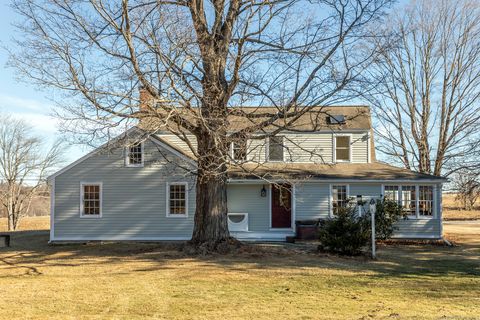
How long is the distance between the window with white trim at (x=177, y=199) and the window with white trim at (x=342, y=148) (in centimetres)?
711

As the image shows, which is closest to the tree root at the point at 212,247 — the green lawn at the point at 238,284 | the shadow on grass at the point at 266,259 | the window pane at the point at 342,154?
the shadow on grass at the point at 266,259

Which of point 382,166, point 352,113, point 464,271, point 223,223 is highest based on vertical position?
point 352,113

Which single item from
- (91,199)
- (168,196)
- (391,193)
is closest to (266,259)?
(168,196)

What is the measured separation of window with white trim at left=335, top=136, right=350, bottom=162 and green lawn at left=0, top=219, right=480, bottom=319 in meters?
6.28

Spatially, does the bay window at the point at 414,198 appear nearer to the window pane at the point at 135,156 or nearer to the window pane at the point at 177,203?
the window pane at the point at 177,203

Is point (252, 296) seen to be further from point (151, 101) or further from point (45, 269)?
point (45, 269)

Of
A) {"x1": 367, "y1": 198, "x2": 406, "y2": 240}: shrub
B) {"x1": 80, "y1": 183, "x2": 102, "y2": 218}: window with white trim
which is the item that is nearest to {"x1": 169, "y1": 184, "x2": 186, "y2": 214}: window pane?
{"x1": 80, "y1": 183, "x2": 102, "y2": 218}: window with white trim

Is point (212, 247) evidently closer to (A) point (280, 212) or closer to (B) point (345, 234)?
(B) point (345, 234)

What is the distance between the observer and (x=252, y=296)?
9.19 m

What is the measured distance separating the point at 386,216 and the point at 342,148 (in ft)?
15.0

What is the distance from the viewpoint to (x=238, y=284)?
10.5 meters

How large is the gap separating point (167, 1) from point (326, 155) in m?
10.7

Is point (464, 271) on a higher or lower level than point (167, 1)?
lower

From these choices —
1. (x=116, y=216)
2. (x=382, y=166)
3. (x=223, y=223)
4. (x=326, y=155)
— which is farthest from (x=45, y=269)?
(x=382, y=166)
